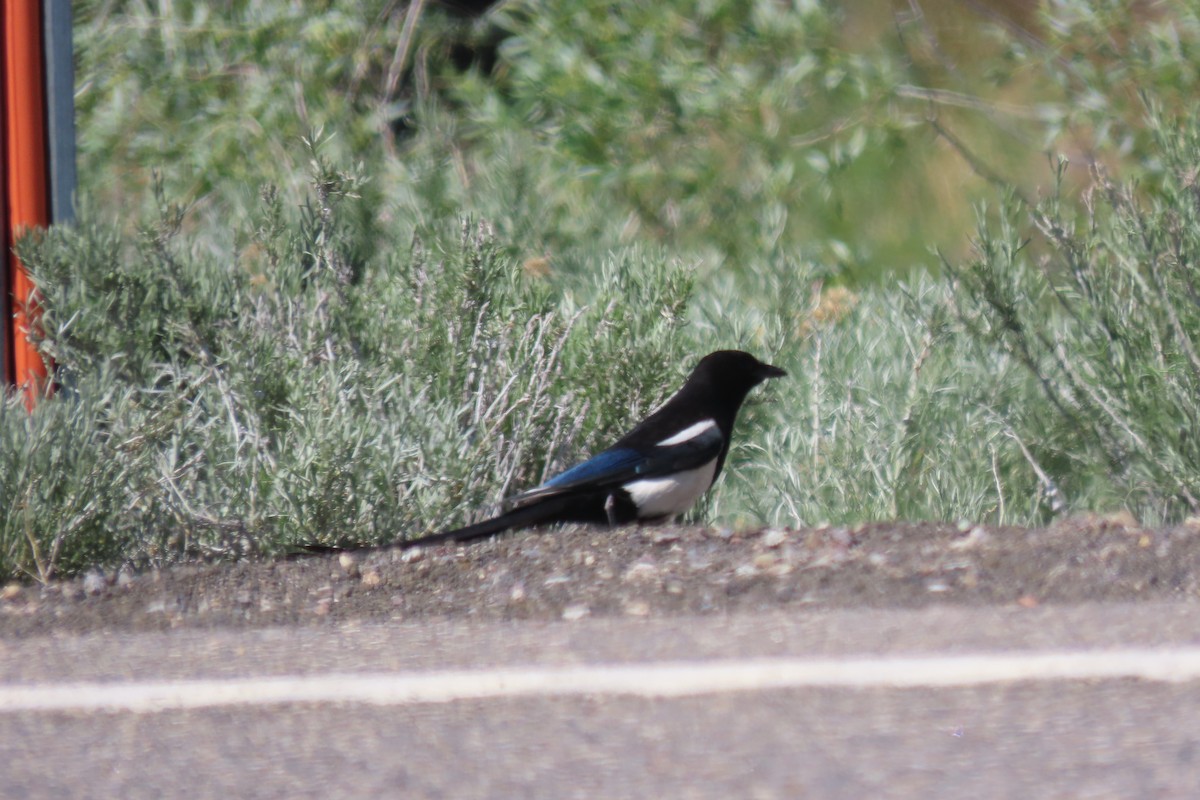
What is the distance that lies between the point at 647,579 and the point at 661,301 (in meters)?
2.07

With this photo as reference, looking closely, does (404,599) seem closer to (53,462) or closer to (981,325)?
(53,462)

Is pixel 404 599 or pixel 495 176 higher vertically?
pixel 495 176

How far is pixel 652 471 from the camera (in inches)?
210

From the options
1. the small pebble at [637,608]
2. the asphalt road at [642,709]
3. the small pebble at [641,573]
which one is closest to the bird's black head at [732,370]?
the small pebble at [641,573]

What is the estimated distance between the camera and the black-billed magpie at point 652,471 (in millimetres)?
5156

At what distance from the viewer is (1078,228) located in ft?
27.2

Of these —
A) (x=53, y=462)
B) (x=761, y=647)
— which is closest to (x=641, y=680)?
(x=761, y=647)

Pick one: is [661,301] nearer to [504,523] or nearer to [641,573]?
[504,523]

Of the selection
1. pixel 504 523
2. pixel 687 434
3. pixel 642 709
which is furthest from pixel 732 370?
pixel 642 709

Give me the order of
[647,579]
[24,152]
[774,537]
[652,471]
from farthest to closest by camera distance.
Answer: [24,152] < [652,471] < [774,537] < [647,579]

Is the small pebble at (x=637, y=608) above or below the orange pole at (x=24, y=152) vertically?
below

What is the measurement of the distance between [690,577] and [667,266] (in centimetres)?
238

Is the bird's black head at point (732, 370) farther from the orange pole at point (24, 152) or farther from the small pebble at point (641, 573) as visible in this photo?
the orange pole at point (24, 152)

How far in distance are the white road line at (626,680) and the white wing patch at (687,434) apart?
2094 millimetres
